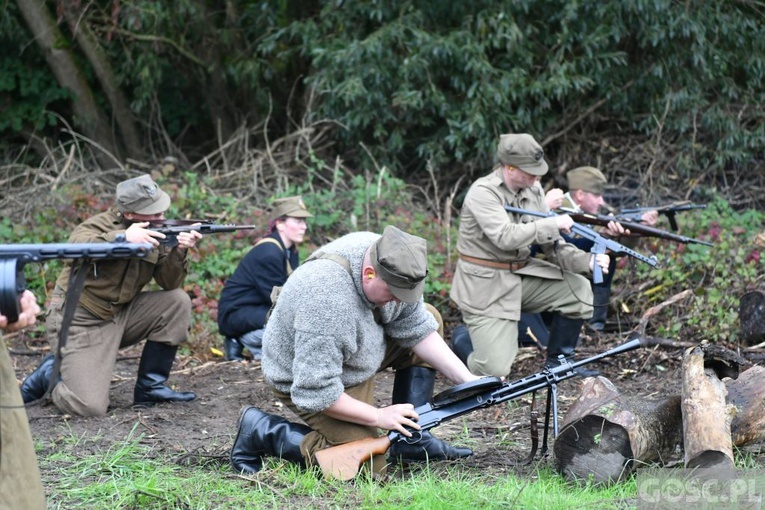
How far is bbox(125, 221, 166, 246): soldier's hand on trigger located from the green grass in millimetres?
1560

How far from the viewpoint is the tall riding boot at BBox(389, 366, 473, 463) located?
5.68 meters

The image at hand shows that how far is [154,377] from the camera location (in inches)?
282

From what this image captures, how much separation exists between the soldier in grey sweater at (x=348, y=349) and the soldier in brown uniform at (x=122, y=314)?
Answer: 1872 millimetres

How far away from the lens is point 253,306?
848 centimetres

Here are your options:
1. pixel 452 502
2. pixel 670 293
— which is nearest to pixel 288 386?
pixel 452 502

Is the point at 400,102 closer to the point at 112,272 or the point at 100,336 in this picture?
the point at 112,272

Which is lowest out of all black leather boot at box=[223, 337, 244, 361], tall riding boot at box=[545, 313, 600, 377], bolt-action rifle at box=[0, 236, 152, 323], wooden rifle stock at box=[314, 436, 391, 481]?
black leather boot at box=[223, 337, 244, 361]

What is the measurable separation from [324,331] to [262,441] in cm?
94

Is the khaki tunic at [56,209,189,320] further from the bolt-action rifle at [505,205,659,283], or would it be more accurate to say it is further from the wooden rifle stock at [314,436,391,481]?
the bolt-action rifle at [505,205,659,283]

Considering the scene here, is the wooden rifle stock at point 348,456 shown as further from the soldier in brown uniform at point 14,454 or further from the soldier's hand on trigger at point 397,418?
the soldier in brown uniform at point 14,454

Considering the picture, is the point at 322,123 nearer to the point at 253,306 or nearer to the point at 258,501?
the point at 253,306

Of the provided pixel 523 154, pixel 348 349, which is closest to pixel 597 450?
pixel 348 349

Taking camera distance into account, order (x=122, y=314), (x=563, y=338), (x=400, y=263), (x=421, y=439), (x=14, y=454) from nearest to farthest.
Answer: (x=14, y=454) → (x=400, y=263) → (x=421, y=439) → (x=122, y=314) → (x=563, y=338)

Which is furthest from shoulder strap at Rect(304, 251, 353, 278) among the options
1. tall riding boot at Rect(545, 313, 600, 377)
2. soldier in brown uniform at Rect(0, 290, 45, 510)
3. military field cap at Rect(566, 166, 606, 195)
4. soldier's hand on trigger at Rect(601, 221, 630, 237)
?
military field cap at Rect(566, 166, 606, 195)
